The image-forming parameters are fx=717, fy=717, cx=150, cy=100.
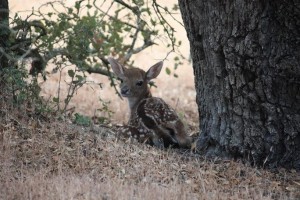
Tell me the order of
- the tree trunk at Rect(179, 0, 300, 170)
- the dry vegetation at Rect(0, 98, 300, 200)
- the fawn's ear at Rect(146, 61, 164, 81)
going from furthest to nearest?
the fawn's ear at Rect(146, 61, 164, 81) → the tree trunk at Rect(179, 0, 300, 170) → the dry vegetation at Rect(0, 98, 300, 200)

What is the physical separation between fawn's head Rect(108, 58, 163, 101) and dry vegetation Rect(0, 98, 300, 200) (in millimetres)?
1729

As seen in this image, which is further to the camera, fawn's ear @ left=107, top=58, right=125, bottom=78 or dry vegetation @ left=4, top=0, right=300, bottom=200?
fawn's ear @ left=107, top=58, right=125, bottom=78

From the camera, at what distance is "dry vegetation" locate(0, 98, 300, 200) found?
6.93 metres

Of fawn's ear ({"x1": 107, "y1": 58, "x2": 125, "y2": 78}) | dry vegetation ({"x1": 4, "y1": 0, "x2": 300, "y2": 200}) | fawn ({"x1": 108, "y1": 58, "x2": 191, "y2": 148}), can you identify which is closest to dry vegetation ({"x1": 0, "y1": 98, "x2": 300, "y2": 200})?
dry vegetation ({"x1": 4, "y1": 0, "x2": 300, "y2": 200})

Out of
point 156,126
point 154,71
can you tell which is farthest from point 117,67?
point 156,126

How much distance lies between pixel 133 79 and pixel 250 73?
10.1 ft

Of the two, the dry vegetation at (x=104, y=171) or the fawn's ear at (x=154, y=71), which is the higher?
the fawn's ear at (x=154, y=71)

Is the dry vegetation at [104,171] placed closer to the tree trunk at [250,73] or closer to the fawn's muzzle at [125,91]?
the tree trunk at [250,73]

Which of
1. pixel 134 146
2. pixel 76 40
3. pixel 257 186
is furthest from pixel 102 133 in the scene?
pixel 257 186

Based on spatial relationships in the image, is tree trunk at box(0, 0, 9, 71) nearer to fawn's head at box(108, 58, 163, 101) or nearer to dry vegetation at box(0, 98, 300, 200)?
dry vegetation at box(0, 98, 300, 200)

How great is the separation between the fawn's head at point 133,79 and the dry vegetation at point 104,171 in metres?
1.73

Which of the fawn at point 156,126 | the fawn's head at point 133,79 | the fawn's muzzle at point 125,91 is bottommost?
the fawn at point 156,126

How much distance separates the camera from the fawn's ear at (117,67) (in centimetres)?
1055

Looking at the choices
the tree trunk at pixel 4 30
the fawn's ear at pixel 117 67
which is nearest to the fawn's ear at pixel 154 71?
the fawn's ear at pixel 117 67
